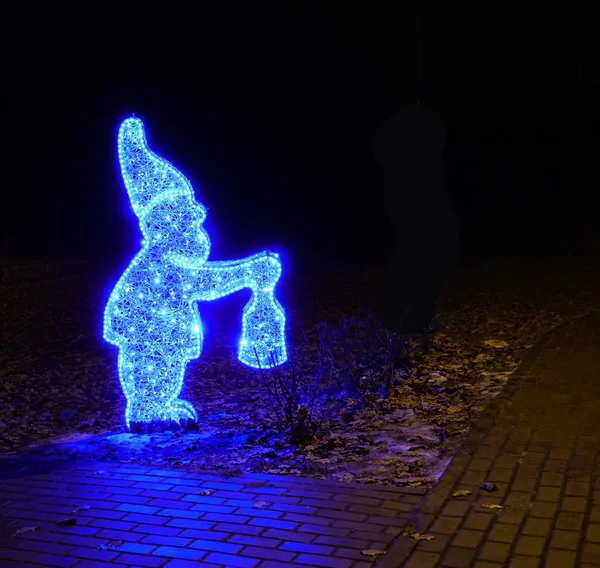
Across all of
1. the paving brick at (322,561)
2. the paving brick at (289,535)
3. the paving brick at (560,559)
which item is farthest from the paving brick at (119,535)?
the paving brick at (560,559)

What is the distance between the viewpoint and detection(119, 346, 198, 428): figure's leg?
218 inches

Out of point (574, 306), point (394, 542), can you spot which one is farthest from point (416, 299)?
point (394, 542)

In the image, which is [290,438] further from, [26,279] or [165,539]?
[26,279]

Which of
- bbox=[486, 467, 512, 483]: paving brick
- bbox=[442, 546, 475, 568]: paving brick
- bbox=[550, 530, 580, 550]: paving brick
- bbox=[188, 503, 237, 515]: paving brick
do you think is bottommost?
bbox=[486, 467, 512, 483]: paving brick

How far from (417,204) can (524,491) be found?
49.6 ft

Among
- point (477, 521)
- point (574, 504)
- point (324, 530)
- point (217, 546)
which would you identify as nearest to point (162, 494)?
point (217, 546)

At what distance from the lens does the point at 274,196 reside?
23.2m

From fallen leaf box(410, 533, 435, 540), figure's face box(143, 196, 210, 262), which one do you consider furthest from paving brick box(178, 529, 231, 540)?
figure's face box(143, 196, 210, 262)

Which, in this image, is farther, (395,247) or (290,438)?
(395,247)

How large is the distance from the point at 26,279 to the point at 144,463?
962cm

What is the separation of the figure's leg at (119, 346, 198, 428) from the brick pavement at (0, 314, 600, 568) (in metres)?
0.75

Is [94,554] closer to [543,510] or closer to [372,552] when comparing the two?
[372,552]

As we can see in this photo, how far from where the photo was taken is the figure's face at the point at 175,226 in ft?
18.2

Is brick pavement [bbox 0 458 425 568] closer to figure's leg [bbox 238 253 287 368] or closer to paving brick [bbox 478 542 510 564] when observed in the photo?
paving brick [bbox 478 542 510 564]
